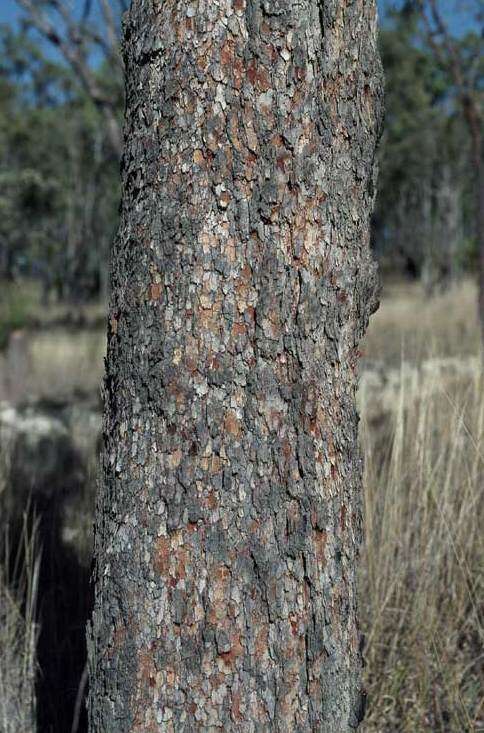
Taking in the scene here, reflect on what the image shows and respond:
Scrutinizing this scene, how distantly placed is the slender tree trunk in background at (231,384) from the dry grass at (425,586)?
806 millimetres

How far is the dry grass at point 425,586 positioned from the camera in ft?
7.25

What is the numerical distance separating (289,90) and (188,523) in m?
0.76

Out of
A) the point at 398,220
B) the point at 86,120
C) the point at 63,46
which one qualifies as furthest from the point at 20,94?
the point at 63,46

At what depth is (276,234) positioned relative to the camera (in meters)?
1.46

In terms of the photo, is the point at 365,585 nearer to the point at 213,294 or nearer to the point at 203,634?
the point at 203,634

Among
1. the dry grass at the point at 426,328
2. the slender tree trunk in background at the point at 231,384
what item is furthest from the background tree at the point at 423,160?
the slender tree trunk in background at the point at 231,384

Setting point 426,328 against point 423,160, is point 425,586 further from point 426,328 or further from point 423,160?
point 423,160

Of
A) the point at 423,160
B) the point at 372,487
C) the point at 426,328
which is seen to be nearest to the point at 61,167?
the point at 423,160

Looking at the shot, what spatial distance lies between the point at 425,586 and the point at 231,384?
1.26m

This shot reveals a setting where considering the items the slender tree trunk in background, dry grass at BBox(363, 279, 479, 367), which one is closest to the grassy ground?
dry grass at BBox(363, 279, 479, 367)

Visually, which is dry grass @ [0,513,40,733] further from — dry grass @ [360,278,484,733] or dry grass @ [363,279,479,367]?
dry grass @ [363,279,479,367]

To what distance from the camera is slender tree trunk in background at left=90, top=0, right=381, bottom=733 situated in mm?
1441

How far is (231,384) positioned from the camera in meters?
1.44

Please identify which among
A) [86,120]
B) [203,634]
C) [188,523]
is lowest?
[203,634]
